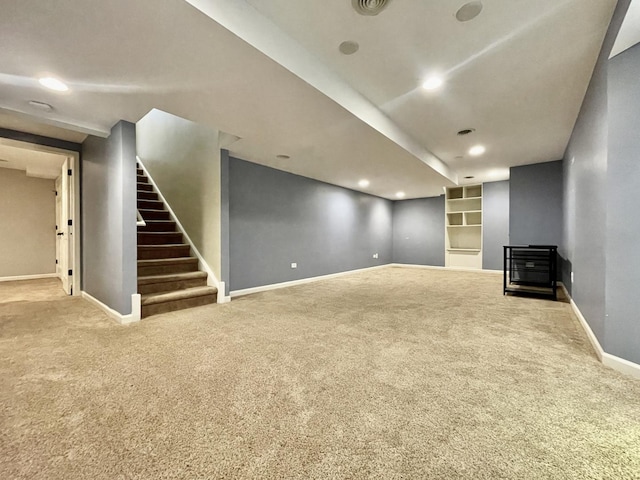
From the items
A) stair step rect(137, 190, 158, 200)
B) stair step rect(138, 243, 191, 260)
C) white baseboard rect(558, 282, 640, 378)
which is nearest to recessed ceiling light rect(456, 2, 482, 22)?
white baseboard rect(558, 282, 640, 378)

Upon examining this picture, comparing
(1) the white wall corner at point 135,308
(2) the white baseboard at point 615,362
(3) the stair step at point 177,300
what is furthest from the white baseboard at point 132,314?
(2) the white baseboard at point 615,362

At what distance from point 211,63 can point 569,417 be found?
2.97 metres

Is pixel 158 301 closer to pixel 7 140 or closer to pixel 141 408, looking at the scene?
pixel 141 408

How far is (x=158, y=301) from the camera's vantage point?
318 centimetres

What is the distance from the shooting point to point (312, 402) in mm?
1459

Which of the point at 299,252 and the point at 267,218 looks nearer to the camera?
the point at 267,218

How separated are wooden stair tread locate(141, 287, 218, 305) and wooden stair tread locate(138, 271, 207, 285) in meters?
0.18

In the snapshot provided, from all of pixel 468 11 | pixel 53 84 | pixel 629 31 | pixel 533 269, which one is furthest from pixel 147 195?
pixel 533 269

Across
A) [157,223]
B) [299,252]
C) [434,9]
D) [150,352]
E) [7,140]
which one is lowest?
[150,352]

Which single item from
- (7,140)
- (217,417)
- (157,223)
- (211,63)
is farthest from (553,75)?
(7,140)

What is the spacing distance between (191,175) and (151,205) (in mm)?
1255

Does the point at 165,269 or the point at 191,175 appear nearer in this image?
the point at 165,269

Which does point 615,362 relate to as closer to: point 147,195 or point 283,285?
point 283,285

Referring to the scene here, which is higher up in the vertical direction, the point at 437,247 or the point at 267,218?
the point at 267,218
